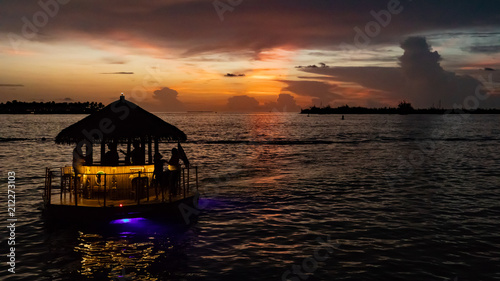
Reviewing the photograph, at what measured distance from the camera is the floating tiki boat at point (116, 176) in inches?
628

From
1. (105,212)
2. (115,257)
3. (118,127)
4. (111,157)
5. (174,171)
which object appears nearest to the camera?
(115,257)

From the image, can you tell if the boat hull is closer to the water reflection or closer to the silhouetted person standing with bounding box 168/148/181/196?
the water reflection

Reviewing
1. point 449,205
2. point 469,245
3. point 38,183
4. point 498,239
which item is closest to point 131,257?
point 469,245

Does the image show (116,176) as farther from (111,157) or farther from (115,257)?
(115,257)

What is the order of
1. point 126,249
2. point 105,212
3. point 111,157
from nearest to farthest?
point 126,249 < point 105,212 < point 111,157

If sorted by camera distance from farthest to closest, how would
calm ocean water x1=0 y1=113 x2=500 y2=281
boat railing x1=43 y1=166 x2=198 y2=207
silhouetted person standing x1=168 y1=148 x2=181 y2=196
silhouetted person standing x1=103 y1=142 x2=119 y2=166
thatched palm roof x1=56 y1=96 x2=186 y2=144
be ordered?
silhouetted person standing x1=168 y1=148 x2=181 y2=196
silhouetted person standing x1=103 y1=142 x2=119 y2=166
thatched palm roof x1=56 y1=96 x2=186 y2=144
boat railing x1=43 y1=166 x2=198 y2=207
calm ocean water x1=0 y1=113 x2=500 y2=281

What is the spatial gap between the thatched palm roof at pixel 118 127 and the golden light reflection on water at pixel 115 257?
403 cm

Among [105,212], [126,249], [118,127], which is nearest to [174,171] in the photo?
[118,127]

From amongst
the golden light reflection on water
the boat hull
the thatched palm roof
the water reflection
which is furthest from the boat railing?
the golden light reflection on water

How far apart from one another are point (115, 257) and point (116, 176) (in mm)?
4573

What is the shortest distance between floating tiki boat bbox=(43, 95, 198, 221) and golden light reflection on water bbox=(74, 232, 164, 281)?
1.33 metres

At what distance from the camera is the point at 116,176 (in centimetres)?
1686

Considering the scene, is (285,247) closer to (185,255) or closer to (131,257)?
(185,255)

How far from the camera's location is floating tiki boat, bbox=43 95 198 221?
15961 millimetres
